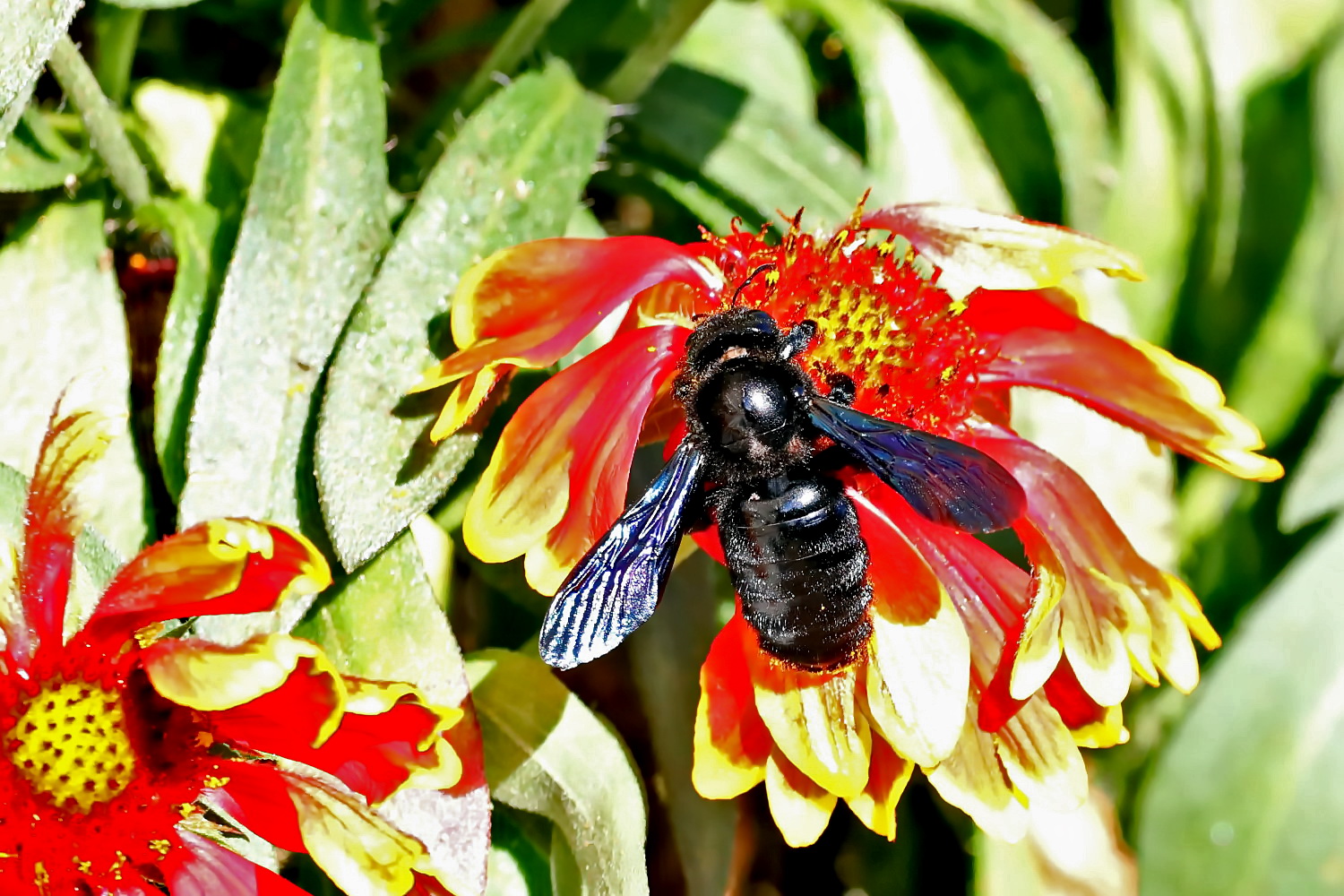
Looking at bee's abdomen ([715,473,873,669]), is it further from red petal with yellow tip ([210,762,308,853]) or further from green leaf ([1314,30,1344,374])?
green leaf ([1314,30,1344,374])

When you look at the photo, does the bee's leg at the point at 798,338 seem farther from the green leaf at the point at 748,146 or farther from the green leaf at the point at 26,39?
the green leaf at the point at 26,39

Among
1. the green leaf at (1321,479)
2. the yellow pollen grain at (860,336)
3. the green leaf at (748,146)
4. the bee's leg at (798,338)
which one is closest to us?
the bee's leg at (798,338)

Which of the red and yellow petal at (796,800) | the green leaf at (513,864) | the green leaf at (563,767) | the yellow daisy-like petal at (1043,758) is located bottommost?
the green leaf at (513,864)

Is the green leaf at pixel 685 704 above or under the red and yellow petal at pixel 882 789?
under

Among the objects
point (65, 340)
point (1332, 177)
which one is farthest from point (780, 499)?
point (1332, 177)

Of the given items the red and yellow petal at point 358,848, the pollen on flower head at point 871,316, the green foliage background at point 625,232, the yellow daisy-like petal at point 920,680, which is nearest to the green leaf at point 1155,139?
the green foliage background at point 625,232

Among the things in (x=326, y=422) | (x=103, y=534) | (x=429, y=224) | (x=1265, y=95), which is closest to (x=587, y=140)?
(x=429, y=224)
